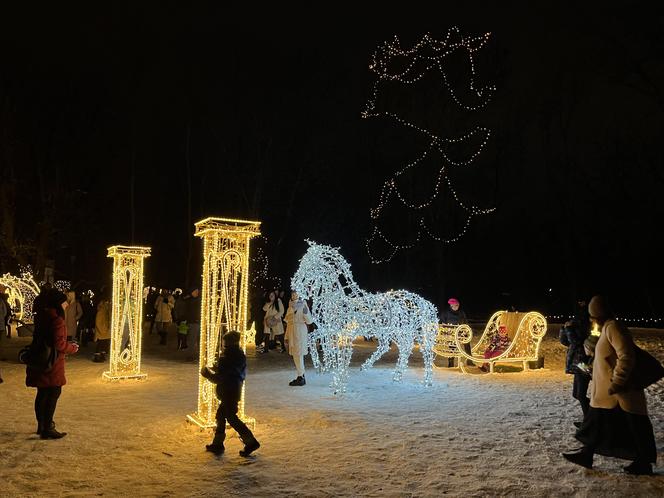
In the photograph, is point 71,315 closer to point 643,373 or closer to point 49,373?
point 49,373

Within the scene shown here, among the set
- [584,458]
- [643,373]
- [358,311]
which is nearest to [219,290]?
[358,311]

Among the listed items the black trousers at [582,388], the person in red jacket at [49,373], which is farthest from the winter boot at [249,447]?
the black trousers at [582,388]

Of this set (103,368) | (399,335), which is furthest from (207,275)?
(103,368)

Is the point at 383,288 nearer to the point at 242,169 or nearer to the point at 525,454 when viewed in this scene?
the point at 242,169

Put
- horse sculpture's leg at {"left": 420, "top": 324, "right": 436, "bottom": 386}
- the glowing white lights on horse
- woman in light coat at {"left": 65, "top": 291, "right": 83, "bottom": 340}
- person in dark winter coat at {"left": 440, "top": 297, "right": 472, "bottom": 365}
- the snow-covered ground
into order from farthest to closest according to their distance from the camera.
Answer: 1. the glowing white lights on horse
2. woman in light coat at {"left": 65, "top": 291, "right": 83, "bottom": 340}
3. person in dark winter coat at {"left": 440, "top": 297, "right": 472, "bottom": 365}
4. horse sculpture's leg at {"left": 420, "top": 324, "right": 436, "bottom": 386}
5. the snow-covered ground

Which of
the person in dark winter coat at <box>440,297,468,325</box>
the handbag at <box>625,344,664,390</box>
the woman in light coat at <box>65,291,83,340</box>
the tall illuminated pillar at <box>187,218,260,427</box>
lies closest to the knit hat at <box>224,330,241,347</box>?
the tall illuminated pillar at <box>187,218,260,427</box>

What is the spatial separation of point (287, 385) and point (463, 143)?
A: 619 inches

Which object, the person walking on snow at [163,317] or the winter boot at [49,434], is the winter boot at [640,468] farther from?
the person walking on snow at [163,317]

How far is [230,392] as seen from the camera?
18.8 feet

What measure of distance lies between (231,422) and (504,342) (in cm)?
733

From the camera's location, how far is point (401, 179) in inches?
1000

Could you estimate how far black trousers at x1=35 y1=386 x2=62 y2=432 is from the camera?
6273 mm

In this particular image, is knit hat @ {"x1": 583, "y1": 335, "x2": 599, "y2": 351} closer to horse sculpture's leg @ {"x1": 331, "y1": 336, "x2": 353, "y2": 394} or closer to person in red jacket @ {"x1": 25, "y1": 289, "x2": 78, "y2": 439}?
horse sculpture's leg @ {"x1": 331, "y1": 336, "x2": 353, "y2": 394}

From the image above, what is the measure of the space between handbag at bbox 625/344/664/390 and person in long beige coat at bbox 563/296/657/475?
0.10 feet
